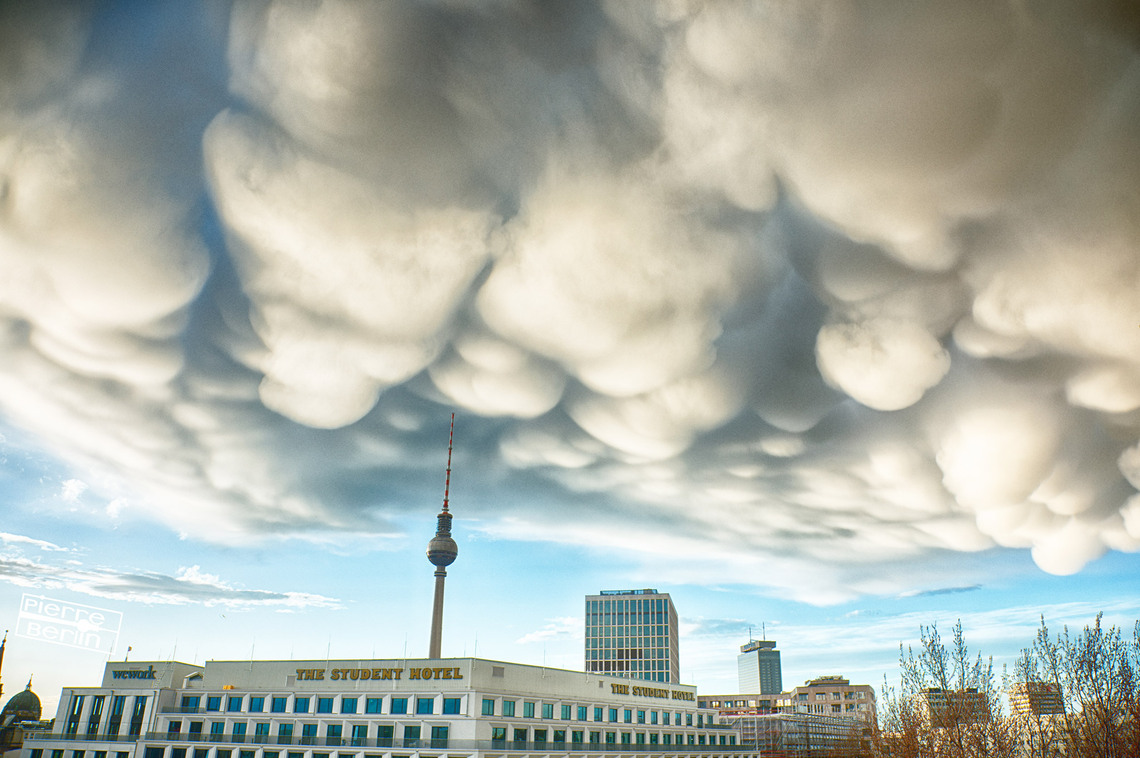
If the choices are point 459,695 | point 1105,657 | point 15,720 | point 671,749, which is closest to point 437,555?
point 671,749

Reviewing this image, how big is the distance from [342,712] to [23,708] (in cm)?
12771

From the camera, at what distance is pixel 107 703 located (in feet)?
289

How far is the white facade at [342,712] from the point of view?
2916 inches

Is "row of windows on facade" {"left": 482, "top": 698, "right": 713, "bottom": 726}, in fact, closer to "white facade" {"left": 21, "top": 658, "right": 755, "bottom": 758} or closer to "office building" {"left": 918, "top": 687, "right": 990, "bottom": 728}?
"white facade" {"left": 21, "top": 658, "right": 755, "bottom": 758}

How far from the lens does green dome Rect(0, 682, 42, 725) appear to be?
14975cm

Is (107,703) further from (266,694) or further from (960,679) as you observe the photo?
(960,679)

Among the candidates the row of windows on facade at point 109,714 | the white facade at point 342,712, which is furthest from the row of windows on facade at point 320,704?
the row of windows on facade at point 109,714

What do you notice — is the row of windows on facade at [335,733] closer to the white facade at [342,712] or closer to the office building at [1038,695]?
the white facade at [342,712]

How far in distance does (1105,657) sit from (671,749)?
61.1m

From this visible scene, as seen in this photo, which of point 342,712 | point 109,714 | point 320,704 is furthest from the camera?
point 109,714

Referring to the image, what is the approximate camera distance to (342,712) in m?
78.2

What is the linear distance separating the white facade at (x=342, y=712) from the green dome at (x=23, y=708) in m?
86.5

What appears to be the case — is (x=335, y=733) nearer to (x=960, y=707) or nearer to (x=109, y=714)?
(x=109, y=714)

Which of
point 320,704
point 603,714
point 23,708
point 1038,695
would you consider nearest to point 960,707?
point 1038,695
